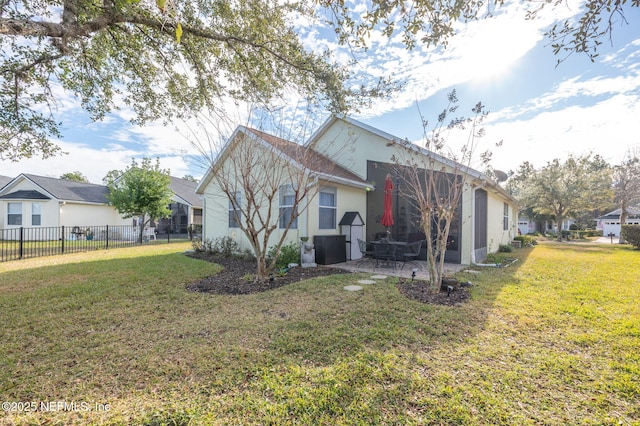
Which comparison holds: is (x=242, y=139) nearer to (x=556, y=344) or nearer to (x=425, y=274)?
(x=425, y=274)

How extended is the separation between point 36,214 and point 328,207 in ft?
73.3

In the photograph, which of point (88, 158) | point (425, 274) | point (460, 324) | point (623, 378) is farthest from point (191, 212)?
point (623, 378)

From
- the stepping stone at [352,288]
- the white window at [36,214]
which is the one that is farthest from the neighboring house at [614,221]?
the white window at [36,214]

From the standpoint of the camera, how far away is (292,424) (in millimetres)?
2229

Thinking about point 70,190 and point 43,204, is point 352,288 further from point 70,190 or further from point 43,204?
point 70,190

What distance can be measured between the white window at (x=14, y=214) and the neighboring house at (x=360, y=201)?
16779mm

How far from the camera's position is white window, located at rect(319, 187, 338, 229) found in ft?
32.7

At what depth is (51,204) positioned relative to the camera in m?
19.1

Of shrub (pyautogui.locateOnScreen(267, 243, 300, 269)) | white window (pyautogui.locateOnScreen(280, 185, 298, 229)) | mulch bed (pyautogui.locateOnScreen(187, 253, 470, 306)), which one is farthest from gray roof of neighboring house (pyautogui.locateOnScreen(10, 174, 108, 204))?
shrub (pyautogui.locateOnScreen(267, 243, 300, 269))

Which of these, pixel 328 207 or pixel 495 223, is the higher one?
pixel 328 207

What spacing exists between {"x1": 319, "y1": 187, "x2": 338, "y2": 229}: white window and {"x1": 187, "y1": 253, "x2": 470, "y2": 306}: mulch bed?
1.79m

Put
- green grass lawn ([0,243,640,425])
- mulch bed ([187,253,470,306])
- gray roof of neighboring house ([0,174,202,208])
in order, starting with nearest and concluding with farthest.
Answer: green grass lawn ([0,243,640,425]) → mulch bed ([187,253,470,306]) → gray roof of neighboring house ([0,174,202,208])

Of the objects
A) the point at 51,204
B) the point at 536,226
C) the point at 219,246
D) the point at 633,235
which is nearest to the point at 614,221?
the point at 536,226

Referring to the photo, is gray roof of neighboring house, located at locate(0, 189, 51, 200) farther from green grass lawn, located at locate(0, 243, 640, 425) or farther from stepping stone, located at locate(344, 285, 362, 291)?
stepping stone, located at locate(344, 285, 362, 291)
